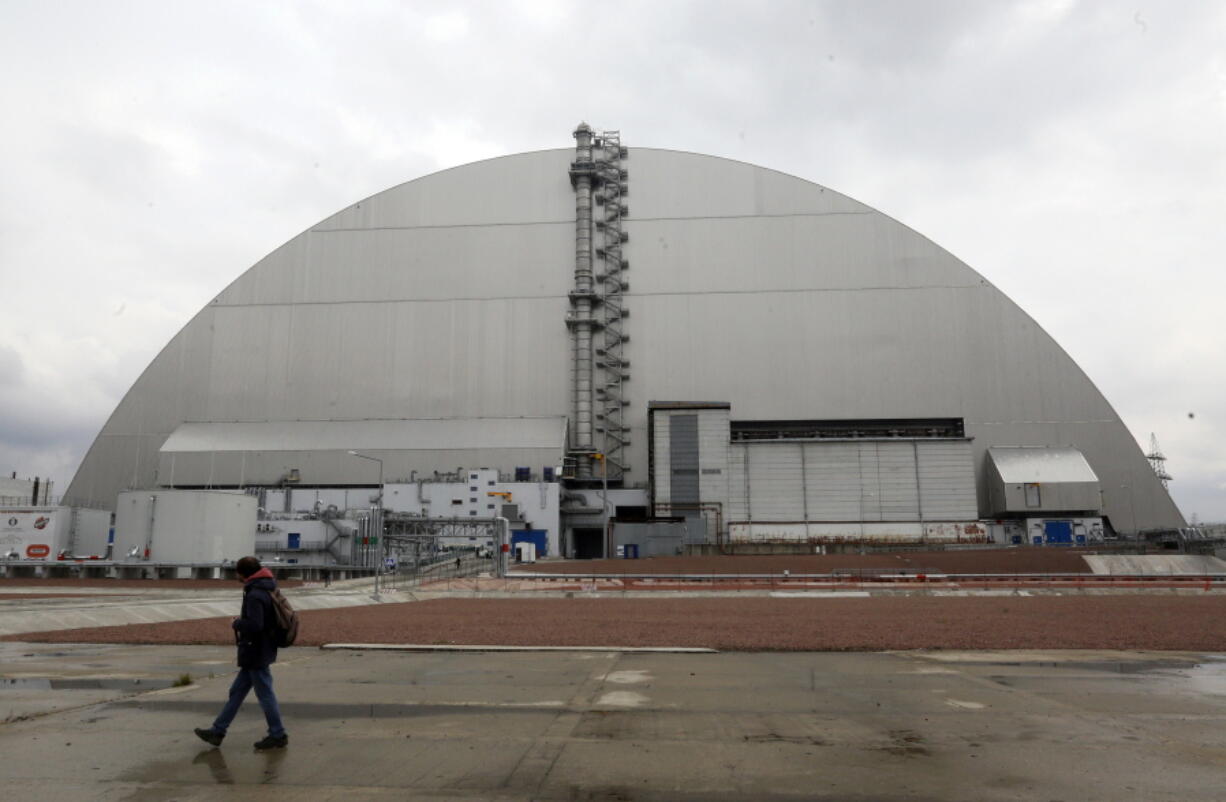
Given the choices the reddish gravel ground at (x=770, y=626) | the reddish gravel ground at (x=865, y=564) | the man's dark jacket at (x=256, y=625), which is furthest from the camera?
the reddish gravel ground at (x=865, y=564)

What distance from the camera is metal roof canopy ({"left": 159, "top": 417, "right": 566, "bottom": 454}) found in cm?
6775

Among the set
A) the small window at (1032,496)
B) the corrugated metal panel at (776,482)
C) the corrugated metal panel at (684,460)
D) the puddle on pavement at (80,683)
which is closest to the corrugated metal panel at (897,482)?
the corrugated metal panel at (776,482)

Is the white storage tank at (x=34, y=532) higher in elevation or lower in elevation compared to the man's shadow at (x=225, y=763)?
higher

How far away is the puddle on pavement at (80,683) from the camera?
9797 millimetres

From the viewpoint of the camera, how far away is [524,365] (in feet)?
230

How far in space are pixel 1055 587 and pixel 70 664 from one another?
32.0 meters

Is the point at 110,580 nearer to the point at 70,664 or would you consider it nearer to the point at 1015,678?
the point at 70,664

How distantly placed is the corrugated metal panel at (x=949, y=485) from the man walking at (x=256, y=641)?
62520 millimetres

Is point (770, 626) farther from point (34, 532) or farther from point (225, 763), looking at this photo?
point (34, 532)

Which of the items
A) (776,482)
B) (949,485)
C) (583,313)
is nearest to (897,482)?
(949,485)

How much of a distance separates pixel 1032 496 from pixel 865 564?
18753 millimetres

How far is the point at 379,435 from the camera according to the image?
226ft

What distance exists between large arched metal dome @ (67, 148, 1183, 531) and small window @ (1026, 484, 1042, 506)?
4805mm

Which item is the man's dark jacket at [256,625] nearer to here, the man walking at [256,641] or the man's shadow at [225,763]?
the man walking at [256,641]
